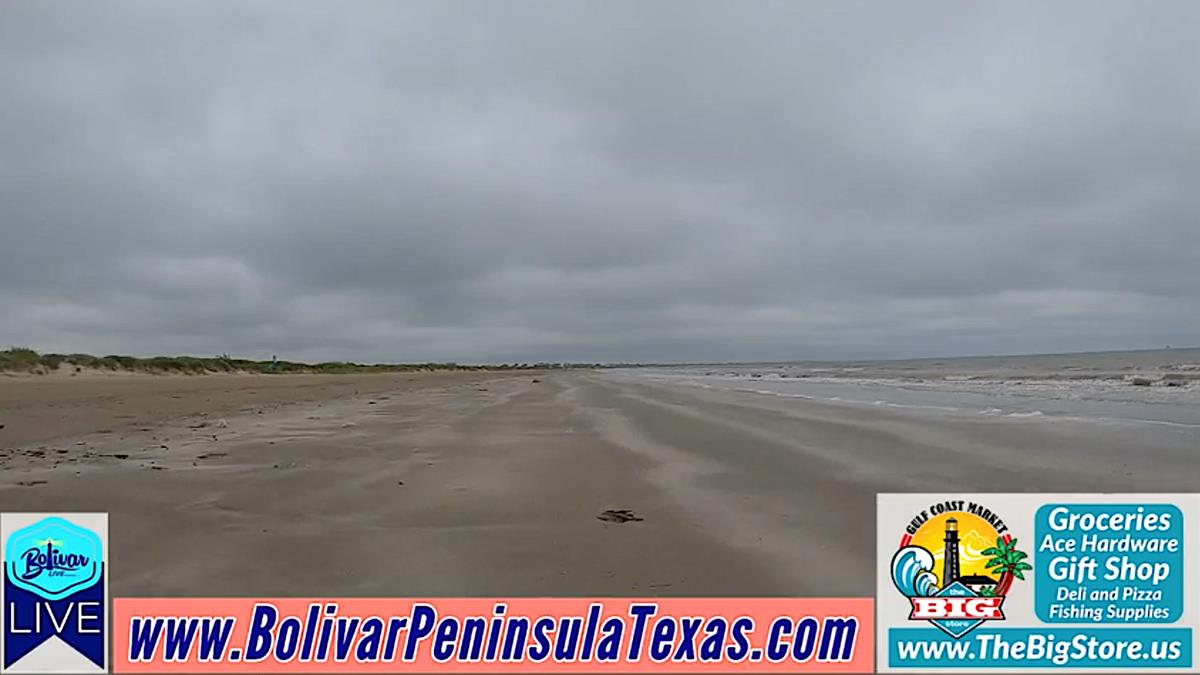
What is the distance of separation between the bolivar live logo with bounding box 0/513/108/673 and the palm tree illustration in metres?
4.35

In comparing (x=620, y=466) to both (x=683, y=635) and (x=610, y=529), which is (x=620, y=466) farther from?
(x=683, y=635)

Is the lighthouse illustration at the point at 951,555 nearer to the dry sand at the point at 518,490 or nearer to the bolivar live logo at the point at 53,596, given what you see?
the dry sand at the point at 518,490

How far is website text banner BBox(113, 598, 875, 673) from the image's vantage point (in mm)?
3117

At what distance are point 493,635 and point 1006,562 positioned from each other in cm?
270

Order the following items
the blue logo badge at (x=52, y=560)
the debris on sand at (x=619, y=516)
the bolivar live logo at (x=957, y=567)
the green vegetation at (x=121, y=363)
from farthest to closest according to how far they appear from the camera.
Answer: the green vegetation at (x=121, y=363), the debris on sand at (x=619, y=516), the blue logo badge at (x=52, y=560), the bolivar live logo at (x=957, y=567)

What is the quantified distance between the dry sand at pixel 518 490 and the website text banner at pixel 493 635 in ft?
0.56

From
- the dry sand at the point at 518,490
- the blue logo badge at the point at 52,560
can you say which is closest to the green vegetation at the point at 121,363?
the dry sand at the point at 518,490

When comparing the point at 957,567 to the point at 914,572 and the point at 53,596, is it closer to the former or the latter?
the point at 914,572

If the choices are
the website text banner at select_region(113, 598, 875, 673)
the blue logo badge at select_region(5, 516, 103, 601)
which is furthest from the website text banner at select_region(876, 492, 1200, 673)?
the blue logo badge at select_region(5, 516, 103, 601)

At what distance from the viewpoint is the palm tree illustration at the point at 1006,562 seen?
347 centimetres

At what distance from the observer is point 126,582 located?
3.78 meters

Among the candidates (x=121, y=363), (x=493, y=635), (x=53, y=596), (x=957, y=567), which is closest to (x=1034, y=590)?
(x=957, y=567)

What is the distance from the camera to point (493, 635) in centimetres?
333

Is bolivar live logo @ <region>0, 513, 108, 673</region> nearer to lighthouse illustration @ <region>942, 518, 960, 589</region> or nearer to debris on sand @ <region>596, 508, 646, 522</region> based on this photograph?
debris on sand @ <region>596, 508, 646, 522</region>
